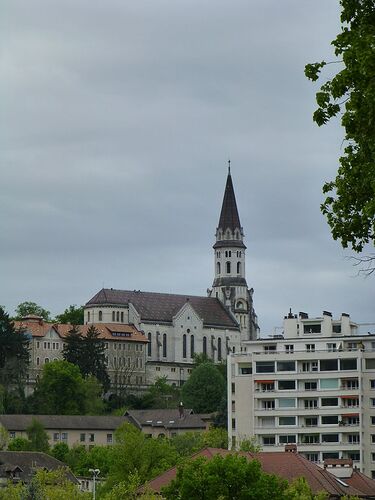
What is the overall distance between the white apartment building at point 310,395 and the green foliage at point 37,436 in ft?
132

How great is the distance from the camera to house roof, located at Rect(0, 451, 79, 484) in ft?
456

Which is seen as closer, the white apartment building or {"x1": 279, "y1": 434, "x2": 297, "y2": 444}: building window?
the white apartment building

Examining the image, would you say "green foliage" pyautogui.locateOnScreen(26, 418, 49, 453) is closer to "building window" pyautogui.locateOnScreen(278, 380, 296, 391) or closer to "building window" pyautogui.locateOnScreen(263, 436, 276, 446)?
"building window" pyautogui.locateOnScreen(263, 436, 276, 446)

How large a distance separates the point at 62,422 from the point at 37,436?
13.5 m

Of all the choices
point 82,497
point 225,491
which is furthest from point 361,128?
point 82,497

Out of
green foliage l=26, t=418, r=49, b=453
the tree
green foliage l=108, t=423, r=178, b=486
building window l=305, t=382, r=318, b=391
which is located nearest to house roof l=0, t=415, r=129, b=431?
green foliage l=26, t=418, r=49, b=453

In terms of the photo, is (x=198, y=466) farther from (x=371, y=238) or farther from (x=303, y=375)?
(x=303, y=375)

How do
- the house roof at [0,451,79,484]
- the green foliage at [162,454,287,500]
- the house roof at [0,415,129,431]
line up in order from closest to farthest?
the green foliage at [162,454,287,500] → the house roof at [0,451,79,484] → the house roof at [0,415,129,431]

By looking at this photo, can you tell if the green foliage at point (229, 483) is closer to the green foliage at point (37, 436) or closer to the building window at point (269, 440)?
the building window at point (269, 440)

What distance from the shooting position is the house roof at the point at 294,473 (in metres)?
87.0

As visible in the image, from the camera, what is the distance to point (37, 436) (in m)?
177

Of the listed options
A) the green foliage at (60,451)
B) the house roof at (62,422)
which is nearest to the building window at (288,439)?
the green foliage at (60,451)

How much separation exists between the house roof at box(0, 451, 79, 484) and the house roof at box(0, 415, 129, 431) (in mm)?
36279

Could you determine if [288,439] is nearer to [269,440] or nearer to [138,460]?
[269,440]
